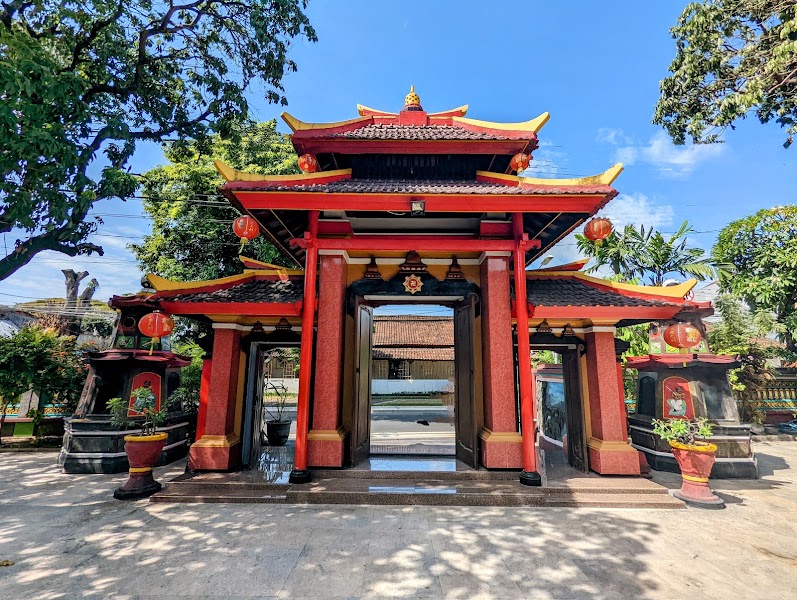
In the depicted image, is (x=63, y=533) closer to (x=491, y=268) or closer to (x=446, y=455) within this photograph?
(x=446, y=455)

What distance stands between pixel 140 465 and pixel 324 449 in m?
2.92

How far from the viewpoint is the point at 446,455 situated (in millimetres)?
7496

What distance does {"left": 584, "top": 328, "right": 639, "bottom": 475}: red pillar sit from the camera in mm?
6371

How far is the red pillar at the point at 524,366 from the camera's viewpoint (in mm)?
5945

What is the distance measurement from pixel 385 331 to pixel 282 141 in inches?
525

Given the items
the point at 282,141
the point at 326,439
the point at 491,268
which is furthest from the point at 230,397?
the point at 282,141

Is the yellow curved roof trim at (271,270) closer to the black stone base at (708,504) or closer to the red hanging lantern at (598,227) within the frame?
the red hanging lantern at (598,227)

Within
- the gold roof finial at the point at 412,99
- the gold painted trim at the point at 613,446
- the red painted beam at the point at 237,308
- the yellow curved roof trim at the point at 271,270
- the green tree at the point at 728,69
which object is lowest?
the gold painted trim at the point at 613,446

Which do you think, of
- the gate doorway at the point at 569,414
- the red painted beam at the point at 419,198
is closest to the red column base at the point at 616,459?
the gate doorway at the point at 569,414

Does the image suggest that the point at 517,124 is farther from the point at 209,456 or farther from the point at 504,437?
the point at 209,456

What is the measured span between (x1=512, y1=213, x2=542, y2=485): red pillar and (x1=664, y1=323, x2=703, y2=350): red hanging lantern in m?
2.57

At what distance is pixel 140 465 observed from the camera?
5.97 m

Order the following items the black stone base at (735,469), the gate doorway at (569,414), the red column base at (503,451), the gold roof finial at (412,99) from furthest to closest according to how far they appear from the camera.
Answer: the gold roof finial at (412,99), the black stone base at (735,469), the gate doorway at (569,414), the red column base at (503,451)

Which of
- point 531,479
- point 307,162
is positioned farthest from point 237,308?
point 531,479
